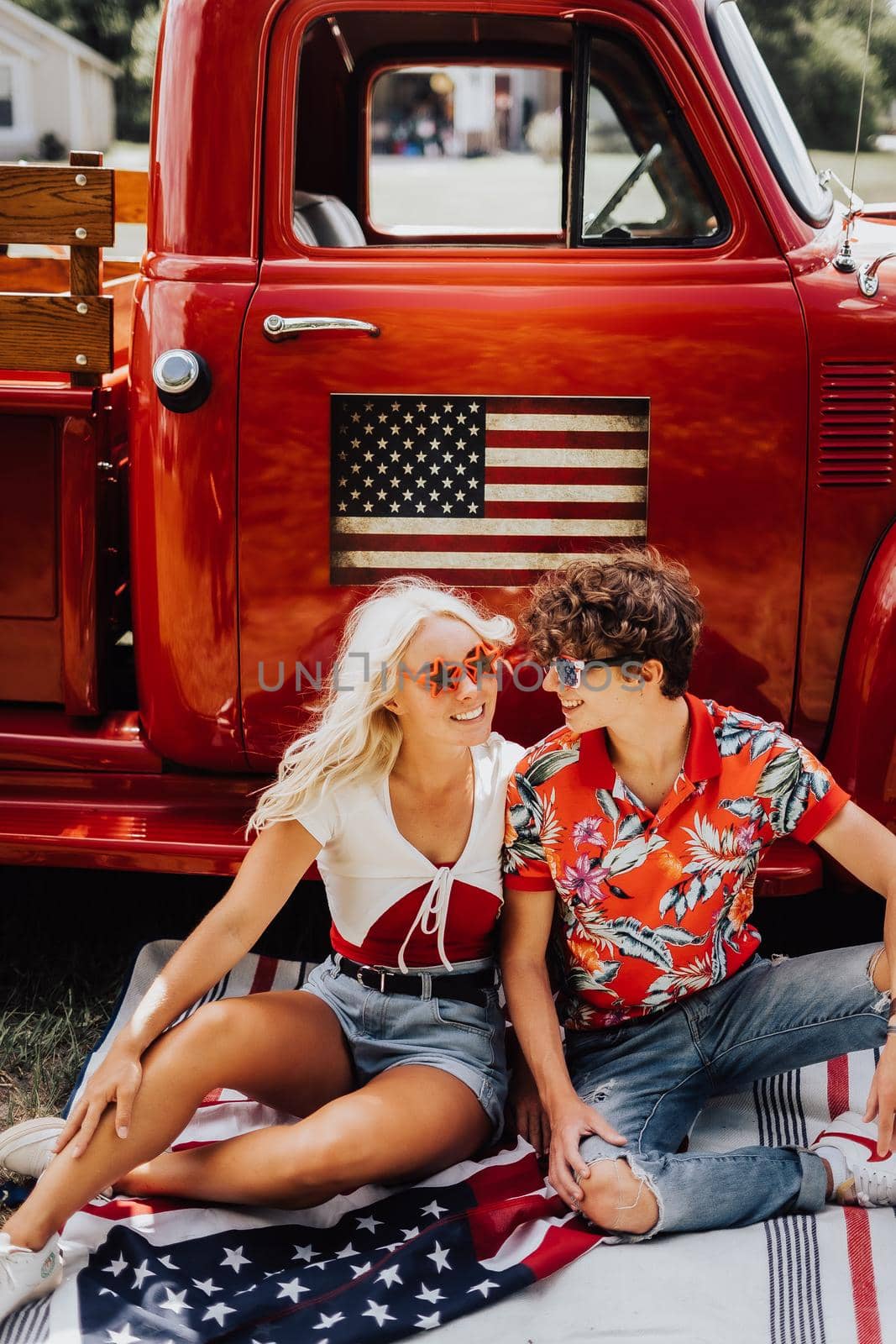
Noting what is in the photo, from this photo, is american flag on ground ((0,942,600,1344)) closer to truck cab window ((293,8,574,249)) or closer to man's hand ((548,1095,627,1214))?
man's hand ((548,1095,627,1214))

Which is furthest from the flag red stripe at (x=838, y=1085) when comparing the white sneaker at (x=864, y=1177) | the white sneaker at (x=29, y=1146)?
the white sneaker at (x=29, y=1146)

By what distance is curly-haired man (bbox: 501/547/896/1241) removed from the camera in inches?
80.4

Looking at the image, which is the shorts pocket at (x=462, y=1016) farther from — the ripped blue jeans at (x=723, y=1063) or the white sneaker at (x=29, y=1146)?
the white sneaker at (x=29, y=1146)

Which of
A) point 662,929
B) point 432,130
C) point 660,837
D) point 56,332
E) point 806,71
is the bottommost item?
point 662,929

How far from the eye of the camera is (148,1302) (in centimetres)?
191

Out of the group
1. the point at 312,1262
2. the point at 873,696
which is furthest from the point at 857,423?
the point at 312,1262

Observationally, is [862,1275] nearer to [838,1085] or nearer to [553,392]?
[838,1085]

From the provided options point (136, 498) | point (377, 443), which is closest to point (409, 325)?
point (377, 443)

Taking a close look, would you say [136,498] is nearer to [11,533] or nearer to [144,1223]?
[11,533]

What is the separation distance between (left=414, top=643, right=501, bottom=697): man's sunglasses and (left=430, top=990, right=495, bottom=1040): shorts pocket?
515mm

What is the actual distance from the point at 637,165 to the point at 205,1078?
178 cm

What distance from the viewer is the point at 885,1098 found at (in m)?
1.99

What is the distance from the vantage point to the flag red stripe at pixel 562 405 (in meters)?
2.43

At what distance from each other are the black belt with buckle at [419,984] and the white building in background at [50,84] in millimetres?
25255
